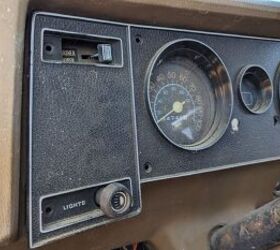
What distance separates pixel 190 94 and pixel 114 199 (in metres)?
0.40

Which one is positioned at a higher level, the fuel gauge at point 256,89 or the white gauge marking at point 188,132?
the fuel gauge at point 256,89

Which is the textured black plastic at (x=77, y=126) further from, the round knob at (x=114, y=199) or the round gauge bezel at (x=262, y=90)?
the round gauge bezel at (x=262, y=90)

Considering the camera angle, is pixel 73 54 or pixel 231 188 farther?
pixel 231 188

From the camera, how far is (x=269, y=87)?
118 cm

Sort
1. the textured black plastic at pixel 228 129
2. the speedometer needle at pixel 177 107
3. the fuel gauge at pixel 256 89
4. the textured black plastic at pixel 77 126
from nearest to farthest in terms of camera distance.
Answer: the textured black plastic at pixel 77 126 → the textured black plastic at pixel 228 129 → the speedometer needle at pixel 177 107 → the fuel gauge at pixel 256 89

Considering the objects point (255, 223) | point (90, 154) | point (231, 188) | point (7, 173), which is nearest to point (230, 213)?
point (231, 188)

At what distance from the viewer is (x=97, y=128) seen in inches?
31.2

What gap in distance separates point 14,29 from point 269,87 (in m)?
0.74

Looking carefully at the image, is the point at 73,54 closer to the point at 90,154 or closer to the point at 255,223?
the point at 90,154

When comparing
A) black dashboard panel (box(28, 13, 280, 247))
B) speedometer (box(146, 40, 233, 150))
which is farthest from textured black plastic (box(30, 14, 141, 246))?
speedometer (box(146, 40, 233, 150))

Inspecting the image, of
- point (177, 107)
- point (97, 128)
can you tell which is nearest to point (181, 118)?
point (177, 107)

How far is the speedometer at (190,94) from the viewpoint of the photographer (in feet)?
3.28

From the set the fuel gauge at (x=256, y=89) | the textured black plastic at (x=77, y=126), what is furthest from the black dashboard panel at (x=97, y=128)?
the fuel gauge at (x=256, y=89)

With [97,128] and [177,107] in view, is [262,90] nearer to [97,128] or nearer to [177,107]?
[177,107]
